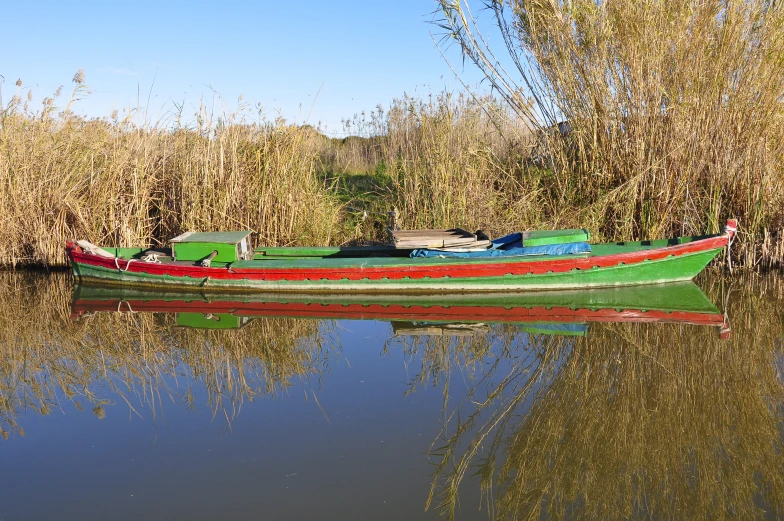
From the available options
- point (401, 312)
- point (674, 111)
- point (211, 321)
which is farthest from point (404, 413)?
point (674, 111)

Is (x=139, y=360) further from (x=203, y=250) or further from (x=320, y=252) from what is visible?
(x=320, y=252)

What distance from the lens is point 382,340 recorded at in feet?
23.1

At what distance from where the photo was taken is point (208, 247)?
9078 millimetres

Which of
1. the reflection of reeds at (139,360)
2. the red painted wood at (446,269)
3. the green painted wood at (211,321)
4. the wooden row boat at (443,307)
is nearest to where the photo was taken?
the reflection of reeds at (139,360)

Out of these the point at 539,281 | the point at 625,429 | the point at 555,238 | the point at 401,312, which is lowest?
the point at 625,429

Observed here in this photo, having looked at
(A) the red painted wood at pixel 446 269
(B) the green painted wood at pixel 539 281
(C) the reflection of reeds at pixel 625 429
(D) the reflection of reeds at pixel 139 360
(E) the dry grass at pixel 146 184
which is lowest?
Answer: (C) the reflection of reeds at pixel 625 429

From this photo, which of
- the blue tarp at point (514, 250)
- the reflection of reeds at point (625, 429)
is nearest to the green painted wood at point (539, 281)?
the blue tarp at point (514, 250)

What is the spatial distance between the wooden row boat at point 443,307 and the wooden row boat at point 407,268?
127 millimetres

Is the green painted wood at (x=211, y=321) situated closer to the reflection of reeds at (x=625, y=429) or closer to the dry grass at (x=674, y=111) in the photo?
the reflection of reeds at (x=625, y=429)

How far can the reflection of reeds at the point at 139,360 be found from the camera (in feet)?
18.5

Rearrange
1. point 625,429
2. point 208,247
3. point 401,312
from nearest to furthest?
point 625,429
point 401,312
point 208,247

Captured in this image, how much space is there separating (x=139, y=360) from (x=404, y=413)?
8.57 feet

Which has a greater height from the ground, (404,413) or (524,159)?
(524,159)

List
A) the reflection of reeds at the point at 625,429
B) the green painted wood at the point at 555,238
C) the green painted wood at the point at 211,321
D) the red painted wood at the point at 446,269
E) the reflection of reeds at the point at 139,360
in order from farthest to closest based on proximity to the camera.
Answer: the green painted wood at the point at 555,238
the red painted wood at the point at 446,269
the green painted wood at the point at 211,321
the reflection of reeds at the point at 139,360
the reflection of reeds at the point at 625,429
